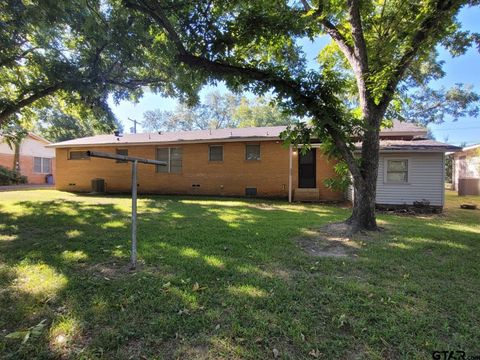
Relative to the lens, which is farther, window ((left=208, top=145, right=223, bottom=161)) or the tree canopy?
the tree canopy

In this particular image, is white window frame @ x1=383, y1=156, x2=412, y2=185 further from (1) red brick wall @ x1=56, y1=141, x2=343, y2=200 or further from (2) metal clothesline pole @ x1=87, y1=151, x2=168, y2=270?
(2) metal clothesline pole @ x1=87, y1=151, x2=168, y2=270

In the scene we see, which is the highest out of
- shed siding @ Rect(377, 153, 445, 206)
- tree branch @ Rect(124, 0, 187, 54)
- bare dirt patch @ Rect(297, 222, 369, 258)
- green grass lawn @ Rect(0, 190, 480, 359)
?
tree branch @ Rect(124, 0, 187, 54)

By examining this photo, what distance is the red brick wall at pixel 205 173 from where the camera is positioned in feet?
46.4

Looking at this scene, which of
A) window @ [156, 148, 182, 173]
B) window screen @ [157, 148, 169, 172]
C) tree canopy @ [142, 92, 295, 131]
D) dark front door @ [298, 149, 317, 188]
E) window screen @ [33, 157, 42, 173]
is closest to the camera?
dark front door @ [298, 149, 317, 188]

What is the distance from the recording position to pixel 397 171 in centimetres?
1163

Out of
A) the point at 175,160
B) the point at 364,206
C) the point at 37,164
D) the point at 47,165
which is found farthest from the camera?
the point at 47,165

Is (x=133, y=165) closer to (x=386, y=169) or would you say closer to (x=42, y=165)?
(x=386, y=169)

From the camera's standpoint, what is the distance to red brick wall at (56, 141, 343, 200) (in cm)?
1414

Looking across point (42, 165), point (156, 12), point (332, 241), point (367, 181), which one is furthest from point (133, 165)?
point (42, 165)

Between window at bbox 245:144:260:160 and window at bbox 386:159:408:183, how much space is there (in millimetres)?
6031

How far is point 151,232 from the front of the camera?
6.30 metres

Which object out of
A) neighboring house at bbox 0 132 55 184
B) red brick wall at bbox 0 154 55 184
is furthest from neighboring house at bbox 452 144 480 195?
red brick wall at bbox 0 154 55 184

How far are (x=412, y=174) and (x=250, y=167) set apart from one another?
23.6ft

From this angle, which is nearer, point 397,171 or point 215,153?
point 397,171
